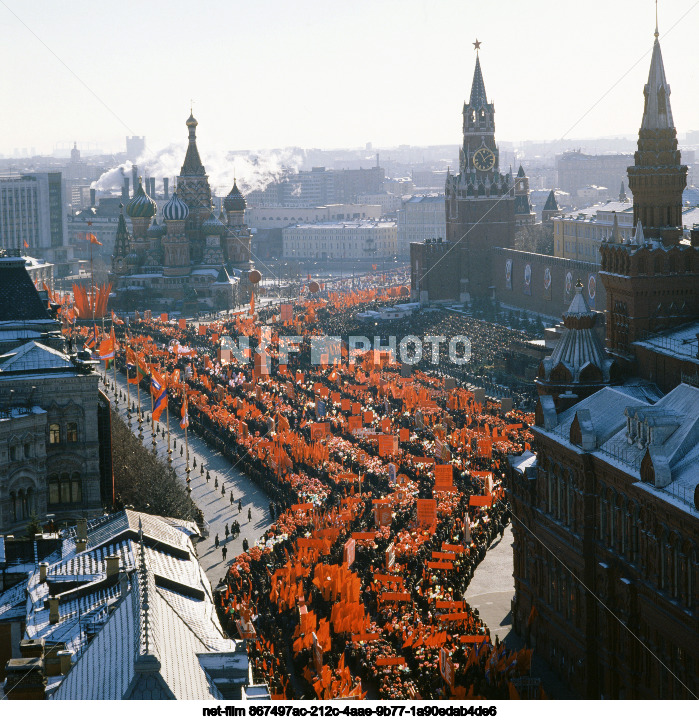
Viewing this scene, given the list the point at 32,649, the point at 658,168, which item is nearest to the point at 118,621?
the point at 32,649

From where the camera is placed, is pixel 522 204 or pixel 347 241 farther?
pixel 347 241

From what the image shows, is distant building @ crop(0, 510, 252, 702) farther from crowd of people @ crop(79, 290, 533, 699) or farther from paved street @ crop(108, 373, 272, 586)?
paved street @ crop(108, 373, 272, 586)

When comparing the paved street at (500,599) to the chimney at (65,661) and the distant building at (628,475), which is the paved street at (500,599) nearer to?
the distant building at (628,475)

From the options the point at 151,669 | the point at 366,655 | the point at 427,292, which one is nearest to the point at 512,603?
the point at 366,655

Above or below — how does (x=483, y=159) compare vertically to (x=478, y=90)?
below

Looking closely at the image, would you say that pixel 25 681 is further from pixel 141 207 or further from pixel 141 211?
pixel 141 211

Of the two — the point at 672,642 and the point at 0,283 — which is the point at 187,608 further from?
the point at 0,283
